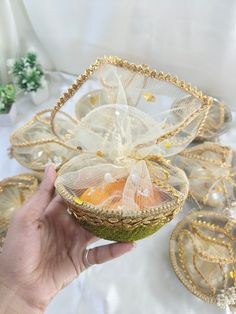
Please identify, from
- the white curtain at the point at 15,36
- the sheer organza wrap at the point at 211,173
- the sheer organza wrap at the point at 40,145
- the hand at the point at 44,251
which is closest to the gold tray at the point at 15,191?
the sheer organza wrap at the point at 40,145

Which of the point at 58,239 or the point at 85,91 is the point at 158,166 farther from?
the point at 85,91

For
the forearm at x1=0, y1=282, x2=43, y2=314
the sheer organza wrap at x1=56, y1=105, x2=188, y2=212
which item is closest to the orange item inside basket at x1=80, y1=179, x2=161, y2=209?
the sheer organza wrap at x1=56, y1=105, x2=188, y2=212

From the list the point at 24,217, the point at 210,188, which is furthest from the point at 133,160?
the point at 210,188

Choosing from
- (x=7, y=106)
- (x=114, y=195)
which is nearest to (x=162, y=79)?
(x=114, y=195)

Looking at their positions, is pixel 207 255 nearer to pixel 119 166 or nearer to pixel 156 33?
pixel 119 166

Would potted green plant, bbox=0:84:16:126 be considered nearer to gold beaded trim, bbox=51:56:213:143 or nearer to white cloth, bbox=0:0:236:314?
white cloth, bbox=0:0:236:314
